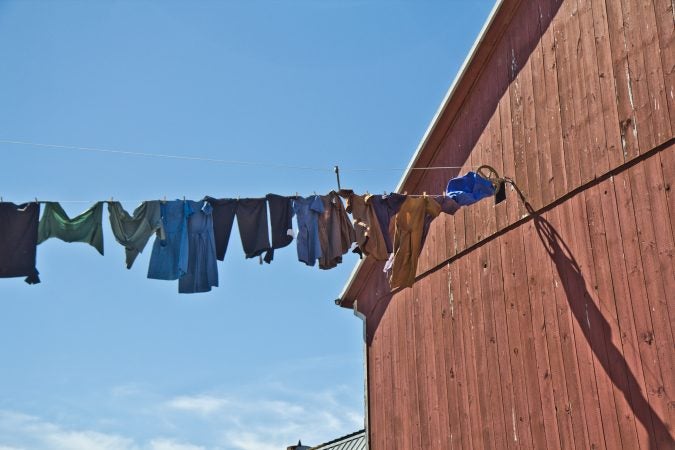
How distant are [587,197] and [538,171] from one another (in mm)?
941

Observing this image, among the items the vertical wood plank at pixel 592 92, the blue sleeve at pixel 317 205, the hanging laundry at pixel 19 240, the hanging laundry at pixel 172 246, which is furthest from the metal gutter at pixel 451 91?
the hanging laundry at pixel 19 240

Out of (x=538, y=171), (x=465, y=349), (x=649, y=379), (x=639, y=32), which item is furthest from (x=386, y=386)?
(x=639, y=32)

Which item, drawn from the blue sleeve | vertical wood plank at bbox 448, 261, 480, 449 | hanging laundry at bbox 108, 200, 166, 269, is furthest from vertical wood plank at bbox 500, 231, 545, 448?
hanging laundry at bbox 108, 200, 166, 269

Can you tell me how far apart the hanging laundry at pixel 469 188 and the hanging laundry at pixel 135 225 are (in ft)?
10.9

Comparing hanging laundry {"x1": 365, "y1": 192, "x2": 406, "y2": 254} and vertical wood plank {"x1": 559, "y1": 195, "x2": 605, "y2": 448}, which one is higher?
hanging laundry {"x1": 365, "y1": 192, "x2": 406, "y2": 254}

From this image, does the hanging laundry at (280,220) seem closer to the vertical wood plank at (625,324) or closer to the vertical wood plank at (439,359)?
the vertical wood plank at (439,359)

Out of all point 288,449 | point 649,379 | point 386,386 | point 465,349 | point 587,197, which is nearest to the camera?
point 649,379

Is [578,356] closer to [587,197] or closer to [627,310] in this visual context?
[627,310]

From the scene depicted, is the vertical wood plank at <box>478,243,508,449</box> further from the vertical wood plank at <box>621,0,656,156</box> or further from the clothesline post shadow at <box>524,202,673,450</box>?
the vertical wood plank at <box>621,0,656,156</box>

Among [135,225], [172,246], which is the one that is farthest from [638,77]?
[135,225]

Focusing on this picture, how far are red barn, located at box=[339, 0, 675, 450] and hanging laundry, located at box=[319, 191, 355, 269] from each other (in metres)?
1.76

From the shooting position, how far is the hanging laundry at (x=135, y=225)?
9.23 m

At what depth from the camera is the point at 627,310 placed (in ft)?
24.6

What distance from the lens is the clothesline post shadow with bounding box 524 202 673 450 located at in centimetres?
705
